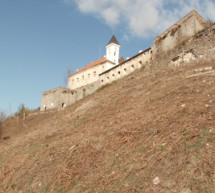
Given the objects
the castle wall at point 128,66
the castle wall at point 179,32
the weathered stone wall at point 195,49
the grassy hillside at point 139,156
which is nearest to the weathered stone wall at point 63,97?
the castle wall at point 128,66

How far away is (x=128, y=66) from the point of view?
25.6m

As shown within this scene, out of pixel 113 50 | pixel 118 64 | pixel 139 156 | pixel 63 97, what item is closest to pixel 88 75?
pixel 113 50

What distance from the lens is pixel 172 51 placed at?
728 inches

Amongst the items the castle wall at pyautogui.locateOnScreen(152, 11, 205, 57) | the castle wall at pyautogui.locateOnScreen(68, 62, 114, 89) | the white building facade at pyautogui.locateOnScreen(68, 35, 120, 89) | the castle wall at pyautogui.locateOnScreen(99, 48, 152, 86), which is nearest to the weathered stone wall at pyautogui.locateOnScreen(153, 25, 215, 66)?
the castle wall at pyautogui.locateOnScreen(152, 11, 205, 57)

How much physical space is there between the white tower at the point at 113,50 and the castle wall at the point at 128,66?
12007 millimetres

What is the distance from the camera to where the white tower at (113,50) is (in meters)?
42.1

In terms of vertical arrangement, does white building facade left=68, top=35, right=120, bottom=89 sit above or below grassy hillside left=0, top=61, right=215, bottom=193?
above

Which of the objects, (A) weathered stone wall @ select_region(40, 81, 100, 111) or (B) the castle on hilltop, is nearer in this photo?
(B) the castle on hilltop

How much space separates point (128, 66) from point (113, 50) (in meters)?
18.0

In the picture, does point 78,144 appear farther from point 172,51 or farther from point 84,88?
point 84,88

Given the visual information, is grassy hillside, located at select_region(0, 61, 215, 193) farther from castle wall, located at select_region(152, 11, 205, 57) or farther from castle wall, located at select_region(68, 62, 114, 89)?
castle wall, located at select_region(68, 62, 114, 89)

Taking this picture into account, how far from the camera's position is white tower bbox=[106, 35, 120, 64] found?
4206 cm

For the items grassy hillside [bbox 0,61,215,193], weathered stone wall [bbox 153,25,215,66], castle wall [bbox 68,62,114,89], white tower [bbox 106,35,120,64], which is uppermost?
white tower [bbox 106,35,120,64]

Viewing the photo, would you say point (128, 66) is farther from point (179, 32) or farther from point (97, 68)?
point (97, 68)
